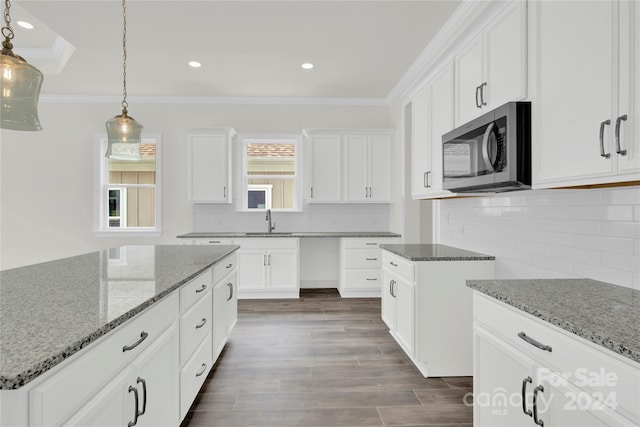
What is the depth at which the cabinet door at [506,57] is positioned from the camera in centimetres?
177

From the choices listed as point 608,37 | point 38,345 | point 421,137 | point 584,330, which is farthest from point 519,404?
point 421,137

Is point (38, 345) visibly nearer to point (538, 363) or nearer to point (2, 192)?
point (538, 363)

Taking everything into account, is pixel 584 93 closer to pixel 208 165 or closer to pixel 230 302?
pixel 230 302

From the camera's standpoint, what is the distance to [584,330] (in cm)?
104

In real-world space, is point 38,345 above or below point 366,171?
below

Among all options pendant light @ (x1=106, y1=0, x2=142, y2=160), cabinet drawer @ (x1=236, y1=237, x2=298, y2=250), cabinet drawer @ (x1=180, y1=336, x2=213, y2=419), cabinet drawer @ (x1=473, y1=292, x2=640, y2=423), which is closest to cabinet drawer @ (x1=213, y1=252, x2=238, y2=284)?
cabinet drawer @ (x1=180, y1=336, x2=213, y2=419)

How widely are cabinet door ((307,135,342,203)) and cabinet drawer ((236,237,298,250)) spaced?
0.71m

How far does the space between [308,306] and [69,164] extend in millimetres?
4175

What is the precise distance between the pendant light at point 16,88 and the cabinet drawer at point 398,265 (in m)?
2.39

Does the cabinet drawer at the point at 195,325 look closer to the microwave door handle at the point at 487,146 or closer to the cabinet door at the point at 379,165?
the microwave door handle at the point at 487,146

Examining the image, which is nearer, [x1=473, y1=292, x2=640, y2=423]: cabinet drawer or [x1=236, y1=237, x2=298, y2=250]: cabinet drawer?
[x1=473, y1=292, x2=640, y2=423]: cabinet drawer

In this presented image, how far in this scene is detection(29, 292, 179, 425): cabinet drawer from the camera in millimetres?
797

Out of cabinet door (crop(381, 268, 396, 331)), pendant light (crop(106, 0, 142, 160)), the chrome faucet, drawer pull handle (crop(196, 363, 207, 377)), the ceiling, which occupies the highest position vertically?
the ceiling

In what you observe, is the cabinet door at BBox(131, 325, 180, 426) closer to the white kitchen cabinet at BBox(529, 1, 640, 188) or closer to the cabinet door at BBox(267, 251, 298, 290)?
the white kitchen cabinet at BBox(529, 1, 640, 188)
